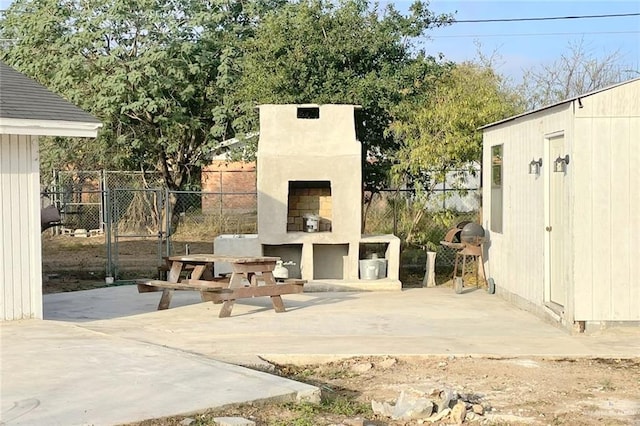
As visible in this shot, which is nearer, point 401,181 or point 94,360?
point 94,360

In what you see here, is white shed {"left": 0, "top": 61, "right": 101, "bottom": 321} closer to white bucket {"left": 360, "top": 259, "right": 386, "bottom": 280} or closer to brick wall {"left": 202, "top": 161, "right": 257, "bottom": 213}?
white bucket {"left": 360, "top": 259, "right": 386, "bottom": 280}

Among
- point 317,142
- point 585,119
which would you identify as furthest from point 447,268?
point 585,119

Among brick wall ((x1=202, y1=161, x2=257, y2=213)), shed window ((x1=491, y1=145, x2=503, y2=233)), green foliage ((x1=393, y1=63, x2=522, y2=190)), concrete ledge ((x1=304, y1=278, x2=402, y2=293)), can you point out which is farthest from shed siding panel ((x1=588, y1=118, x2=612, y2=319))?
brick wall ((x1=202, y1=161, x2=257, y2=213))

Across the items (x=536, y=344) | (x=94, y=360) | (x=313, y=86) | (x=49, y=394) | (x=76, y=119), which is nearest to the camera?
(x=49, y=394)

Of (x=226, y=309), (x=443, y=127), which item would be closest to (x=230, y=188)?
(x=443, y=127)

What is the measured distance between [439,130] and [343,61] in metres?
2.33

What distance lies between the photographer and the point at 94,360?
765cm

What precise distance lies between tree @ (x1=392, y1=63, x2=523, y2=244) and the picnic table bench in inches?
185

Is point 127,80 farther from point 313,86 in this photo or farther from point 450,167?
point 450,167

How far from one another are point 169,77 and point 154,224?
474cm

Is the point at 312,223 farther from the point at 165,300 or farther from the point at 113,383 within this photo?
the point at 113,383

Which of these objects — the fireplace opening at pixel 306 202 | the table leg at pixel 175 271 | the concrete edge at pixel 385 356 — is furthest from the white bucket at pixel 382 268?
the concrete edge at pixel 385 356

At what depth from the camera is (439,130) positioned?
1535 cm

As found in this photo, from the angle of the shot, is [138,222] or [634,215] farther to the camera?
[138,222]
